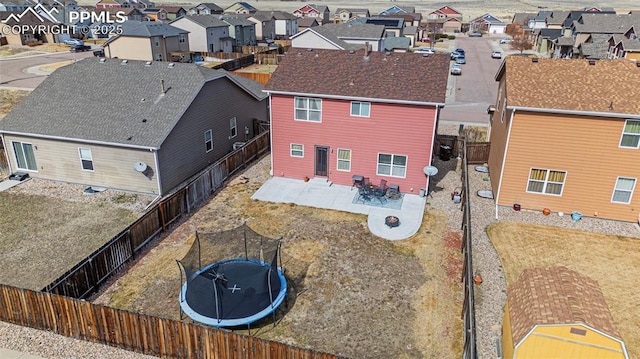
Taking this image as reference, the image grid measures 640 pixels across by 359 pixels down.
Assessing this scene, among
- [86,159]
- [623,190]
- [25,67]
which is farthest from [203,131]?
[25,67]

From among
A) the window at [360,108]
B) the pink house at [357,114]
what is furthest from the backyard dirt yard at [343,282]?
the window at [360,108]

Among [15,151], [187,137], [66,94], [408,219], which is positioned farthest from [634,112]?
[15,151]

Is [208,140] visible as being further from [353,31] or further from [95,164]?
[353,31]

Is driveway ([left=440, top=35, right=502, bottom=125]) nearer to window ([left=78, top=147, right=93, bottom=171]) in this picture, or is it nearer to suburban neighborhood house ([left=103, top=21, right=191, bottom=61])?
window ([left=78, top=147, right=93, bottom=171])

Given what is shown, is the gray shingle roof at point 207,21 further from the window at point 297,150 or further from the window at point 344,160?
the window at point 344,160

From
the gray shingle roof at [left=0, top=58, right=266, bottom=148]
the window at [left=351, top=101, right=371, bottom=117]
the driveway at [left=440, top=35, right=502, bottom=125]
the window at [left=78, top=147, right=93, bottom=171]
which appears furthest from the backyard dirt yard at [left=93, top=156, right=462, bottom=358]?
the driveway at [left=440, top=35, right=502, bottom=125]

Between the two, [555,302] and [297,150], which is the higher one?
[555,302]
